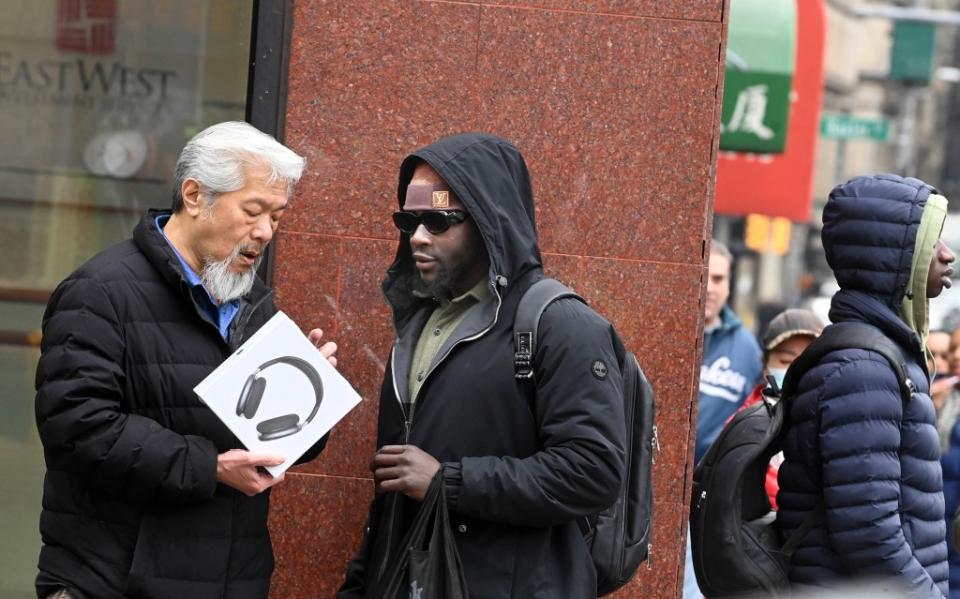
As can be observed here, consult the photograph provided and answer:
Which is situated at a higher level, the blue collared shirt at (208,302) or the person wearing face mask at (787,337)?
the blue collared shirt at (208,302)

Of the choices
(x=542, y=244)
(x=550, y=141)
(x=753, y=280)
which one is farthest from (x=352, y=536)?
(x=753, y=280)

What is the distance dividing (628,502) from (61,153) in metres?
3.01

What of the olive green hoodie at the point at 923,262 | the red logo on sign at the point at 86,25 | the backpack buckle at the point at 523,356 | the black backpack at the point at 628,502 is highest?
the red logo on sign at the point at 86,25

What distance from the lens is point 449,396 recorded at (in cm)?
388

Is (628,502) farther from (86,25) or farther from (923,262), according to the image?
(86,25)

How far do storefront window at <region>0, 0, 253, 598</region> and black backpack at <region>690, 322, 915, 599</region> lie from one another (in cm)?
254

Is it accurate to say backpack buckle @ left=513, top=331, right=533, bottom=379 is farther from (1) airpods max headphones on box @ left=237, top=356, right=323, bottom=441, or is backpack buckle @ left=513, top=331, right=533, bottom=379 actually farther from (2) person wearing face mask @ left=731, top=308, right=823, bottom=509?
(2) person wearing face mask @ left=731, top=308, right=823, bottom=509

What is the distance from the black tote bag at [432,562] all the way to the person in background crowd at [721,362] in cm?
348

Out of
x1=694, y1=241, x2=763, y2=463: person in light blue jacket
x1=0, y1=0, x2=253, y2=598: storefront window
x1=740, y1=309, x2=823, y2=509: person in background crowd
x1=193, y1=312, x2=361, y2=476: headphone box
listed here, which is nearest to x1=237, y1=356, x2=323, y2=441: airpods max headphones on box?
x1=193, y1=312, x2=361, y2=476: headphone box

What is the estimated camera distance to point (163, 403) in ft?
12.3

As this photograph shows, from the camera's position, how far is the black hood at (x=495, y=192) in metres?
3.89

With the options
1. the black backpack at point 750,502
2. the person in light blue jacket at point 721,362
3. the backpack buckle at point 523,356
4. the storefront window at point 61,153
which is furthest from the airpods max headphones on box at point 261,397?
the person in light blue jacket at point 721,362

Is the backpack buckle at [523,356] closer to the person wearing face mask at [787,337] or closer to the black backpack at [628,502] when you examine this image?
the black backpack at [628,502]

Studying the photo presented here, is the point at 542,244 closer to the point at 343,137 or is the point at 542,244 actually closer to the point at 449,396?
the point at 343,137
